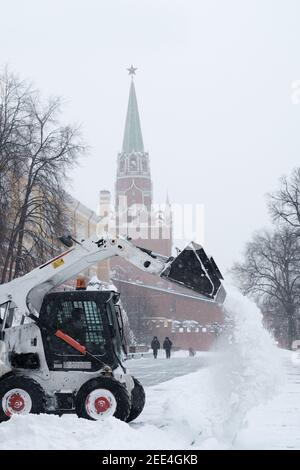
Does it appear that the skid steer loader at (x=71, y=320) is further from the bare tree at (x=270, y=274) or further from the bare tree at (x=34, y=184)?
the bare tree at (x=270, y=274)

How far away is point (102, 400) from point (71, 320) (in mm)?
1342

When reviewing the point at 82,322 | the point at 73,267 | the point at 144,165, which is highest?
the point at 144,165

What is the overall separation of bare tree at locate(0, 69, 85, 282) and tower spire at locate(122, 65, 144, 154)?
90684 mm

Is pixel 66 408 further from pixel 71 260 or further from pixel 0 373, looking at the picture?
pixel 71 260

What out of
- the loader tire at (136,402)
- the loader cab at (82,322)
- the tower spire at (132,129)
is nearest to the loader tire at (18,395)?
the loader cab at (82,322)

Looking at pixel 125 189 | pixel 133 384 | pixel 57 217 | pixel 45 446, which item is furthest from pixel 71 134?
pixel 125 189

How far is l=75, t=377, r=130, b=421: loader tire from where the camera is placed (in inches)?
419

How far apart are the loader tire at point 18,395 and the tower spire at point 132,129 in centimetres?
11222

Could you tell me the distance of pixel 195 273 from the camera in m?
10.9

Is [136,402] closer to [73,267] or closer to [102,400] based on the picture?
[102,400]

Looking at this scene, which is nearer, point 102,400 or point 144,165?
point 102,400

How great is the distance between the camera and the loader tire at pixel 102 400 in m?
10.6

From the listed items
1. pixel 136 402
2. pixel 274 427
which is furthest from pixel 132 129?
pixel 274 427
